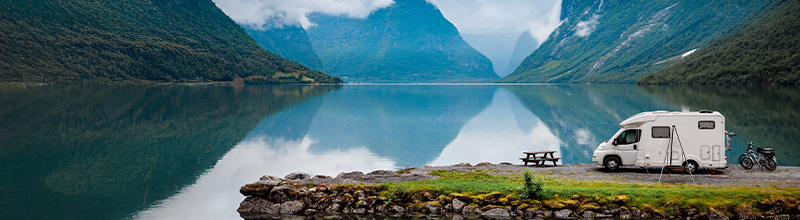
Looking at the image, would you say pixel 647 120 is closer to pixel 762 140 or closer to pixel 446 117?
pixel 762 140

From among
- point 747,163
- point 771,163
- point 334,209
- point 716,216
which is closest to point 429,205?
point 334,209

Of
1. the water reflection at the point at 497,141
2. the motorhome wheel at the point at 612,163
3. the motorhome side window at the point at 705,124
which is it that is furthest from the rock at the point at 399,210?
the water reflection at the point at 497,141

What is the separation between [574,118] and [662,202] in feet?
169

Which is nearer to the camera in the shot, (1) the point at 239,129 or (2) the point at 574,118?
(1) the point at 239,129

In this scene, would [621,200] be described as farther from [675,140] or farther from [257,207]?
[257,207]

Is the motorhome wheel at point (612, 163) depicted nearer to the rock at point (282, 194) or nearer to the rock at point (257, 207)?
the rock at point (282, 194)

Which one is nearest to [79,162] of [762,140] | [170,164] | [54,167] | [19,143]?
[54,167]

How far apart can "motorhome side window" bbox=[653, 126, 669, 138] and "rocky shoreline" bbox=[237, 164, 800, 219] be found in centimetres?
651

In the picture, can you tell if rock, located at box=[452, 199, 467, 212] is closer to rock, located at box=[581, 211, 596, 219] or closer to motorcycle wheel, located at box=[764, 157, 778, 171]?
rock, located at box=[581, 211, 596, 219]

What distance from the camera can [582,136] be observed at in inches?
1897

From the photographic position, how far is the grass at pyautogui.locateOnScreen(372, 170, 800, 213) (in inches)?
701

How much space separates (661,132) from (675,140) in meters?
0.68

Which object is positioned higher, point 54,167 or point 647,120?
point 647,120

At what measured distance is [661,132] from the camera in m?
23.9
